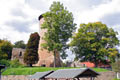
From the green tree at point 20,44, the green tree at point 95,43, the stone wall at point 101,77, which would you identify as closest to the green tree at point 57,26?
the green tree at point 95,43

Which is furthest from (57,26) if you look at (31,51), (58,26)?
(31,51)

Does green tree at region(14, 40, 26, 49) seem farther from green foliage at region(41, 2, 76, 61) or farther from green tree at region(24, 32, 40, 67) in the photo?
green foliage at region(41, 2, 76, 61)

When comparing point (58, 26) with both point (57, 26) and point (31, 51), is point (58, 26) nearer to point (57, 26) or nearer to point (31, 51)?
point (57, 26)

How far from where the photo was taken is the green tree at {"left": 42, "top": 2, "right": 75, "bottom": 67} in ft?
105

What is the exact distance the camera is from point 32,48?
36.2m

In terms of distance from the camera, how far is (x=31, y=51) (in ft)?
117

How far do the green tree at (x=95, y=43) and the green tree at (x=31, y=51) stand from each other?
861 centimetres

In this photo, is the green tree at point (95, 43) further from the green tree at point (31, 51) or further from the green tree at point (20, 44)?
the green tree at point (20, 44)

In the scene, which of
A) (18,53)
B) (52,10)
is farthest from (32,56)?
(52,10)

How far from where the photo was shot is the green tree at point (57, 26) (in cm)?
3209

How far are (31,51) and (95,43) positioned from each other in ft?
48.2

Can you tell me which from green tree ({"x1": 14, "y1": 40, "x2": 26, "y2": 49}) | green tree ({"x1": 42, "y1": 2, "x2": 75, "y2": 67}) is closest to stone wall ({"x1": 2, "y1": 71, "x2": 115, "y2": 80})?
green tree ({"x1": 42, "y1": 2, "x2": 75, "y2": 67})

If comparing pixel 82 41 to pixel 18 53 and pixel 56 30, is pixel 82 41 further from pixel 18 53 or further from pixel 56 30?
pixel 18 53

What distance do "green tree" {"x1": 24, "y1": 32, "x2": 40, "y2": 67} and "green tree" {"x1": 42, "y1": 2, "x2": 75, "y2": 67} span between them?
15.5 feet
